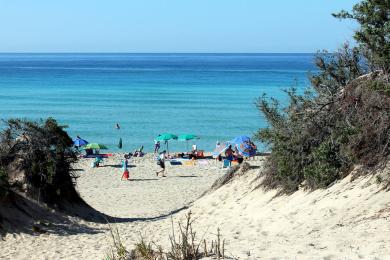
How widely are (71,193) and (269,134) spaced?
6.18 meters

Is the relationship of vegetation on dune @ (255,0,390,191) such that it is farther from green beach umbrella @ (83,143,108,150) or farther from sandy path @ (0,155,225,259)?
green beach umbrella @ (83,143,108,150)

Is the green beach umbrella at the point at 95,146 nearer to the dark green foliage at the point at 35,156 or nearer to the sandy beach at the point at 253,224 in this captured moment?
the sandy beach at the point at 253,224

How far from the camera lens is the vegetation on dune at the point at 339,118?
11.7 metres

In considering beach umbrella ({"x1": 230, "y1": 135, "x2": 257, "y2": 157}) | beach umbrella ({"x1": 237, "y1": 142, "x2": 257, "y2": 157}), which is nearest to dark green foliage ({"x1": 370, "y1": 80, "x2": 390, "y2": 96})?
beach umbrella ({"x1": 230, "y1": 135, "x2": 257, "y2": 157})

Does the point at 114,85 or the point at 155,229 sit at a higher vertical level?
the point at 114,85

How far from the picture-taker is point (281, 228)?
40.3 feet

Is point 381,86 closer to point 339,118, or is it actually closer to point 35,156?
point 339,118

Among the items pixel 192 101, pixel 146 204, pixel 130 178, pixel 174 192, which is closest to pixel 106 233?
pixel 146 204

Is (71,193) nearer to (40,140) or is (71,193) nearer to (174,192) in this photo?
(40,140)

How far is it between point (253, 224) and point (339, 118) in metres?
3.37

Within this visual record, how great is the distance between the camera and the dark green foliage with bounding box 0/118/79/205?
16734 mm

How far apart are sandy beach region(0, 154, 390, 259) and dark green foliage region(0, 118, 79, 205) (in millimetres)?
1199

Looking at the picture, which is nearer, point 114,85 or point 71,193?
point 71,193

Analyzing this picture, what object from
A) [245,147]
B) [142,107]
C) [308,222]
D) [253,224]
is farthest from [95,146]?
[142,107]
